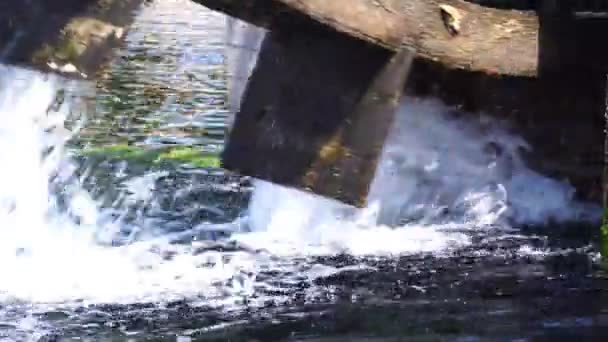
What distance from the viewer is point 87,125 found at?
9586mm

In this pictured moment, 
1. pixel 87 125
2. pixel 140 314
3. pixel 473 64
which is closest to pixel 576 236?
pixel 473 64

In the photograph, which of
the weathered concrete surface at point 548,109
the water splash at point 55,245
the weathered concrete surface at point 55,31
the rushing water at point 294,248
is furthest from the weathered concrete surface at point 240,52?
the water splash at point 55,245

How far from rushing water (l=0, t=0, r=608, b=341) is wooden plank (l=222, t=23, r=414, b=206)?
506 millimetres

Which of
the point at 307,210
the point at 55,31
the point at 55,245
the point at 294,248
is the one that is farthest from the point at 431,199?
the point at 55,31

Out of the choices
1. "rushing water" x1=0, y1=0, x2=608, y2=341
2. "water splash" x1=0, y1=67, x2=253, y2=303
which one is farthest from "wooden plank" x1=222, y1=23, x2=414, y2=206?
"water splash" x1=0, y1=67, x2=253, y2=303

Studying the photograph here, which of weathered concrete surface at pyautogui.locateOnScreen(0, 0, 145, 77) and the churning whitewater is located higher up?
weathered concrete surface at pyautogui.locateOnScreen(0, 0, 145, 77)

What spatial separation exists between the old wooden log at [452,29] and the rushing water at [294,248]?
48 cm

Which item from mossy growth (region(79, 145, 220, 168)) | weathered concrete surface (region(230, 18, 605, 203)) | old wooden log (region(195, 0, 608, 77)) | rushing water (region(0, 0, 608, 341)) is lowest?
rushing water (region(0, 0, 608, 341))

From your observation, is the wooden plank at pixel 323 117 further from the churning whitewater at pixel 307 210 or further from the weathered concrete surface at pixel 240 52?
the churning whitewater at pixel 307 210

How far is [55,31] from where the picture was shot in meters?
5.72

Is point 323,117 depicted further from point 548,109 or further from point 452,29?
point 548,109

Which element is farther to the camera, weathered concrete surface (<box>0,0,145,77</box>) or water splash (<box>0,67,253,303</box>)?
weathered concrete surface (<box>0,0,145,77</box>)

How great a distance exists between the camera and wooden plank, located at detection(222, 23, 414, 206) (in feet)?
17.4

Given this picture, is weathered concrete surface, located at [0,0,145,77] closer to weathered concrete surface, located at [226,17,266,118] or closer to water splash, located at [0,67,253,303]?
water splash, located at [0,67,253,303]
